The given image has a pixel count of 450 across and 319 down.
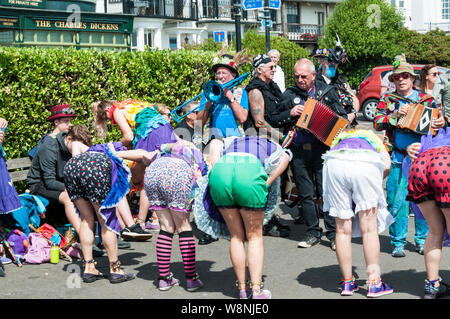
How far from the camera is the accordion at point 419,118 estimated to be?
625 centimetres

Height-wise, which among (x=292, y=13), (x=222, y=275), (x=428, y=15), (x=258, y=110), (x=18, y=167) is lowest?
(x=222, y=275)

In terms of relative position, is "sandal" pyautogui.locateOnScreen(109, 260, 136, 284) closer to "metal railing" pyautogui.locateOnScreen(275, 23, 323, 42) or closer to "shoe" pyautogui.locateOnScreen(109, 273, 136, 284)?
"shoe" pyautogui.locateOnScreen(109, 273, 136, 284)

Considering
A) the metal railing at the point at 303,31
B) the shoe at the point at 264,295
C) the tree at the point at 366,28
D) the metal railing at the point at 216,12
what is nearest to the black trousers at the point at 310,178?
the shoe at the point at 264,295

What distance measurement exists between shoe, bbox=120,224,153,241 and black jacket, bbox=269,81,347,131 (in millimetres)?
2079

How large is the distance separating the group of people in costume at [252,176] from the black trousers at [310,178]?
1 cm

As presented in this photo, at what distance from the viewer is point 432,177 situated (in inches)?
197

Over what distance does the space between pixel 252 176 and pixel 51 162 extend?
3.41 m

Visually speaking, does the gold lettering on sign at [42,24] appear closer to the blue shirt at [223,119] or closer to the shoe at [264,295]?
the blue shirt at [223,119]

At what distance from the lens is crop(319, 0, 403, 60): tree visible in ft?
114

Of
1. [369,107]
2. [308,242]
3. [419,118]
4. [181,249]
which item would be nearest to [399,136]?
[419,118]

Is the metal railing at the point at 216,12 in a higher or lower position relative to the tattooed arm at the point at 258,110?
higher

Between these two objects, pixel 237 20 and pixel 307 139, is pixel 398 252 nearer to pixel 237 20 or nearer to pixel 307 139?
pixel 307 139
